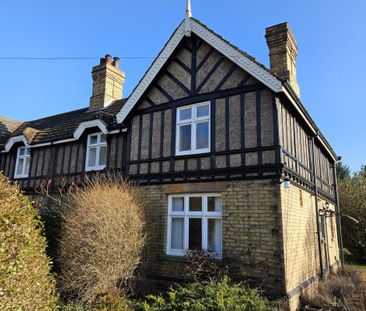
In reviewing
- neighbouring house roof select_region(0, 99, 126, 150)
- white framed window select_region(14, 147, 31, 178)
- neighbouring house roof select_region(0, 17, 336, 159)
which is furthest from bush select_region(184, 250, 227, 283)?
white framed window select_region(14, 147, 31, 178)

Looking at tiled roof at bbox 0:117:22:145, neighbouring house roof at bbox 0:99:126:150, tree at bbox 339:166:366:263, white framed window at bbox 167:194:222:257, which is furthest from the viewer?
tree at bbox 339:166:366:263

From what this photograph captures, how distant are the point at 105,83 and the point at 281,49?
29.7 ft

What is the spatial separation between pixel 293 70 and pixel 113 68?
9300 millimetres

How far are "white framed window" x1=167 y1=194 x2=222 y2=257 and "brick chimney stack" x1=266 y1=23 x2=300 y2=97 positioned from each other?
16.9ft

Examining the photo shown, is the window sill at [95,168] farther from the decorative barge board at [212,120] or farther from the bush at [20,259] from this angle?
the bush at [20,259]

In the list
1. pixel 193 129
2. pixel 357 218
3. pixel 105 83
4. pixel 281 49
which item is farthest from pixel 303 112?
pixel 357 218

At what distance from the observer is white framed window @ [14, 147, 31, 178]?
15.7 m

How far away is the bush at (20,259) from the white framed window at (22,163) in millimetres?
12287

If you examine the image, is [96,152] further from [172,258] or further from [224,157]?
[224,157]

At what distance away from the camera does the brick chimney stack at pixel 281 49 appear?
1097 cm

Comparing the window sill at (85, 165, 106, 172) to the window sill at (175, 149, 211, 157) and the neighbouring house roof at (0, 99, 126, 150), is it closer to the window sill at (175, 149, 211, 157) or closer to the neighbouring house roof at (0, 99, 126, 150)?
the neighbouring house roof at (0, 99, 126, 150)

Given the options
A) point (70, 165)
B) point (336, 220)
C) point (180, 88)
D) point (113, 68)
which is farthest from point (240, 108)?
point (336, 220)

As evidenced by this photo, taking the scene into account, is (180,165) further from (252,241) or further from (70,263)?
(70,263)

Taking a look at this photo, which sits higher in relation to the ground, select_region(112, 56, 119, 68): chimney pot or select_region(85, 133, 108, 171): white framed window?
select_region(112, 56, 119, 68): chimney pot
